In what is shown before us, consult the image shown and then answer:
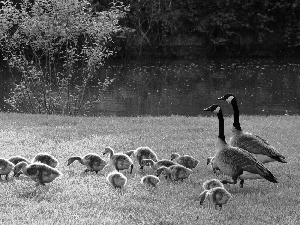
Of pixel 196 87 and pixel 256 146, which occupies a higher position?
pixel 256 146

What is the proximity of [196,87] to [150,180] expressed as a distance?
2007cm

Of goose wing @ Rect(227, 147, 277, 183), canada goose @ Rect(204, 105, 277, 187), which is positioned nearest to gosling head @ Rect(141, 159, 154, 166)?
canada goose @ Rect(204, 105, 277, 187)

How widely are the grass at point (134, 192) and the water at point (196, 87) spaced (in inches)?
330

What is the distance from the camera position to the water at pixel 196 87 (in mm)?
21891

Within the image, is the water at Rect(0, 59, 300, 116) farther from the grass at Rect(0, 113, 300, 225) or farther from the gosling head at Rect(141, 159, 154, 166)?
the gosling head at Rect(141, 159, 154, 166)

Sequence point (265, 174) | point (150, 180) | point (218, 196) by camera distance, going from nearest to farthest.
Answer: point (218, 196) < point (265, 174) < point (150, 180)

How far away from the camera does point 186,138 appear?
12.3m

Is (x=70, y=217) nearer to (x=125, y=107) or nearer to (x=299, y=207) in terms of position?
(x=299, y=207)

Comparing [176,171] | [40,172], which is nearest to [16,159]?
[40,172]

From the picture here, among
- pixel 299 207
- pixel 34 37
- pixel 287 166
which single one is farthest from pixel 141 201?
pixel 34 37

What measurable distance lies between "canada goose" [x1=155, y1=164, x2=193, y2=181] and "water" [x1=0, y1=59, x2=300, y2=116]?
12175 mm

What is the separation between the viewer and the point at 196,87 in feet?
90.6

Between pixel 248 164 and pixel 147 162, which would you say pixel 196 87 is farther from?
pixel 248 164

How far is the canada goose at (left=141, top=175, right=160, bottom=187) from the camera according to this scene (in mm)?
7770
